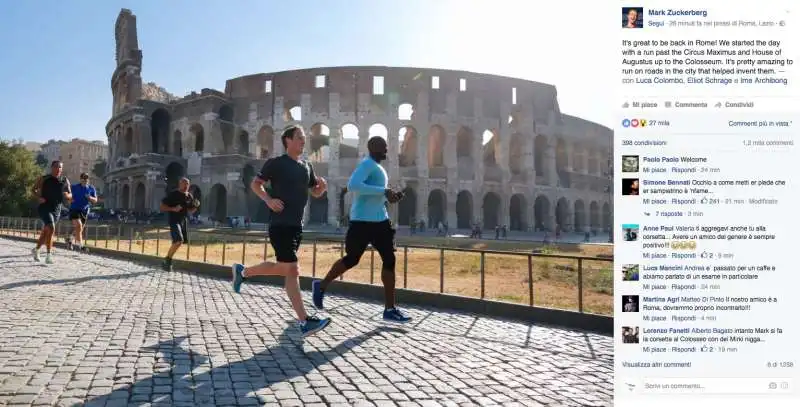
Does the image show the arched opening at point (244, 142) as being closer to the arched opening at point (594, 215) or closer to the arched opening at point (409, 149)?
the arched opening at point (409, 149)

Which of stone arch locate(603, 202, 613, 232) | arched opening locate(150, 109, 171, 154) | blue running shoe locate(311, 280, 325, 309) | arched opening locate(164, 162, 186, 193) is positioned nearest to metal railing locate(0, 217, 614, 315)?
blue running shoe locate(311, 280, 325, 309)

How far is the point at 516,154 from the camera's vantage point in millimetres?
38406

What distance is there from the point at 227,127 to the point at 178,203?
30975 mm

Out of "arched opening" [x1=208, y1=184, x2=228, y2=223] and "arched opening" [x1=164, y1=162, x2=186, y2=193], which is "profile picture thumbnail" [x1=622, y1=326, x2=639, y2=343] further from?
"arched opening" [x1=164, y1=162, x2=186, y2=193]

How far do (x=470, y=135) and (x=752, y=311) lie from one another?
3520cm

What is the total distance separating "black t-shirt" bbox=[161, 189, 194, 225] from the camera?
26.8ft

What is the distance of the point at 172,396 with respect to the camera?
2.45 m

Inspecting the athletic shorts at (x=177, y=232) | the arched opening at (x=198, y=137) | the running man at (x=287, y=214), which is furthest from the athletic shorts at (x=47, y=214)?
the arched opening at (x=198, y=137)

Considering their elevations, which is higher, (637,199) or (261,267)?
(637,199)

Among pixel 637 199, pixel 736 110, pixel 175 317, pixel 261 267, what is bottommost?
pixel 175 317

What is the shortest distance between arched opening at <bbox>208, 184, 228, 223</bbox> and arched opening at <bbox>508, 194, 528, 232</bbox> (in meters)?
22.1

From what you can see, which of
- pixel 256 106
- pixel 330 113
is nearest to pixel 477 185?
pixel 330 113

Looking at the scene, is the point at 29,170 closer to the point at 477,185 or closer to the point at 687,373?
the point at 477,185

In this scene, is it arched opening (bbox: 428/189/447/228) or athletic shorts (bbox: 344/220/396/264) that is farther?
arched opening (bbox: 428/189/447/228)
